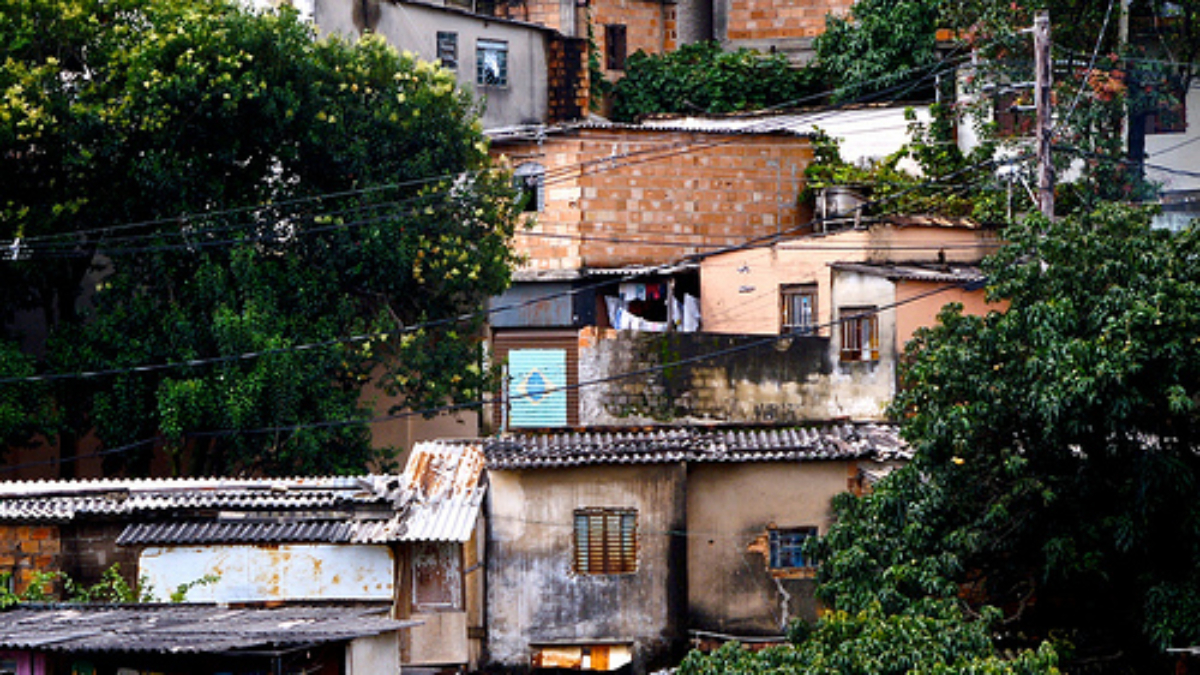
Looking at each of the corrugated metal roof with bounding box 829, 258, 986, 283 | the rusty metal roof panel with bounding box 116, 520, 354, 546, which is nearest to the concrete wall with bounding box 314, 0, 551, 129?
the corrugated metal roof with bounding box 829, 258, 986, 283

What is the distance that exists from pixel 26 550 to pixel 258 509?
319cm

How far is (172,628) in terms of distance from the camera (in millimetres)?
Answer: 16484

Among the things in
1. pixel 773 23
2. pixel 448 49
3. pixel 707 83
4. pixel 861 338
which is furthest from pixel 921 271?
pixel 773 23

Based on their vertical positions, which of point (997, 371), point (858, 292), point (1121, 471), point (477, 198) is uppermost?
point (477, 198)

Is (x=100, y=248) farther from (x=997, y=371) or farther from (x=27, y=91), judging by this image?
(x=997, y=371)

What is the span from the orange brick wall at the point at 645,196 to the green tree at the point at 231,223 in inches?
173

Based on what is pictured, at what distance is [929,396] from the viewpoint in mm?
18531

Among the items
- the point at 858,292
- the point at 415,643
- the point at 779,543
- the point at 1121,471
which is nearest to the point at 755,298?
the point at 858,292

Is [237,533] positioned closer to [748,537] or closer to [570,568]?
[570,568]

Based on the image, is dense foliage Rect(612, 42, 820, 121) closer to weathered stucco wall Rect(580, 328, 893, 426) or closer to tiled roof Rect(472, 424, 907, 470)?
weathered stucco wall Rect(580, 328, 893, 426)

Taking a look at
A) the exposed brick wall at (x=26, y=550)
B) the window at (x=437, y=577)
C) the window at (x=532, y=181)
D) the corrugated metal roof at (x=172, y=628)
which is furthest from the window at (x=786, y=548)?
the window at (x=532, y=181)

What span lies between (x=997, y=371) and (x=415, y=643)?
8733 millimetres

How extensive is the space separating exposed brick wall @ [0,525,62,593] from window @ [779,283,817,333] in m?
13.7

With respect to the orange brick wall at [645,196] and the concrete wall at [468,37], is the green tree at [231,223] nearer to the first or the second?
the orange brick wall at [645,196]
